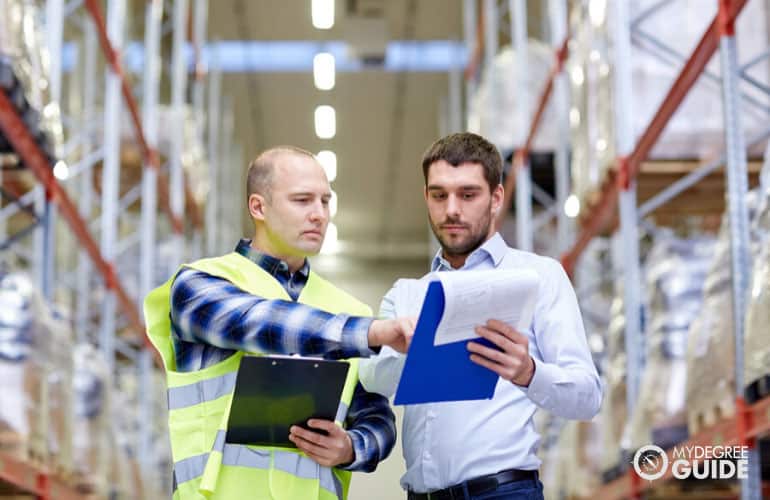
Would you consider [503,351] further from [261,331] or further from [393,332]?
[261,331]

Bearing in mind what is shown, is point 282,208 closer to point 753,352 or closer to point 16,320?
point 753,352

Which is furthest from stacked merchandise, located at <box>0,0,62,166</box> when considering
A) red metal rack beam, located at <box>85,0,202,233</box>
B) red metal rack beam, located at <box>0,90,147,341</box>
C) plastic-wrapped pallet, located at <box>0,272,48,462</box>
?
red metal rack beam, located at <box>85,0,202,233</box>

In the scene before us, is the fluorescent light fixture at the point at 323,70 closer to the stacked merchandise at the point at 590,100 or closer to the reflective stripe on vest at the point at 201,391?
the stacked merchandise at the point at 590,100

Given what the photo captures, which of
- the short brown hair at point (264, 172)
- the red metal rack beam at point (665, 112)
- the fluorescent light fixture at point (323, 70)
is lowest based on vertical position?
the short brown hair at point (264, 172)

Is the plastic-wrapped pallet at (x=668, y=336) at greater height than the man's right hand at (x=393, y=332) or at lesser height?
lesser

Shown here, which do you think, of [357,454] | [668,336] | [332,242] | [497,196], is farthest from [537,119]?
[332,242]

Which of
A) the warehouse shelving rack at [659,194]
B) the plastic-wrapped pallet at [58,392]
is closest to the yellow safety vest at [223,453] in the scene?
the warehouse shelving rack at [659,194]

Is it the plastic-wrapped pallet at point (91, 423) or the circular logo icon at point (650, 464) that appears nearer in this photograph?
the circular logo icon at point (650, 464)

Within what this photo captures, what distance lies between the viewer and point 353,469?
10.9ft

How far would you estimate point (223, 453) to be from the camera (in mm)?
3238

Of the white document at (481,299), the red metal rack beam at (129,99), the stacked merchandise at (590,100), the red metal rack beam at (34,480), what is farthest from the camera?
the red metal rack beam at (129,99)

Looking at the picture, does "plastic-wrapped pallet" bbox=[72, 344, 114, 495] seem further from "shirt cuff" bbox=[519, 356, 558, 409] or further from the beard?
"shirt cuff" bbox=[519, 356, 558, 409]

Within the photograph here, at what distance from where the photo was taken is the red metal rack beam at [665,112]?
670 centimetres

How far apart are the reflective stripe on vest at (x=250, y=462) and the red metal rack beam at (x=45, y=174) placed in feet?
15.3
